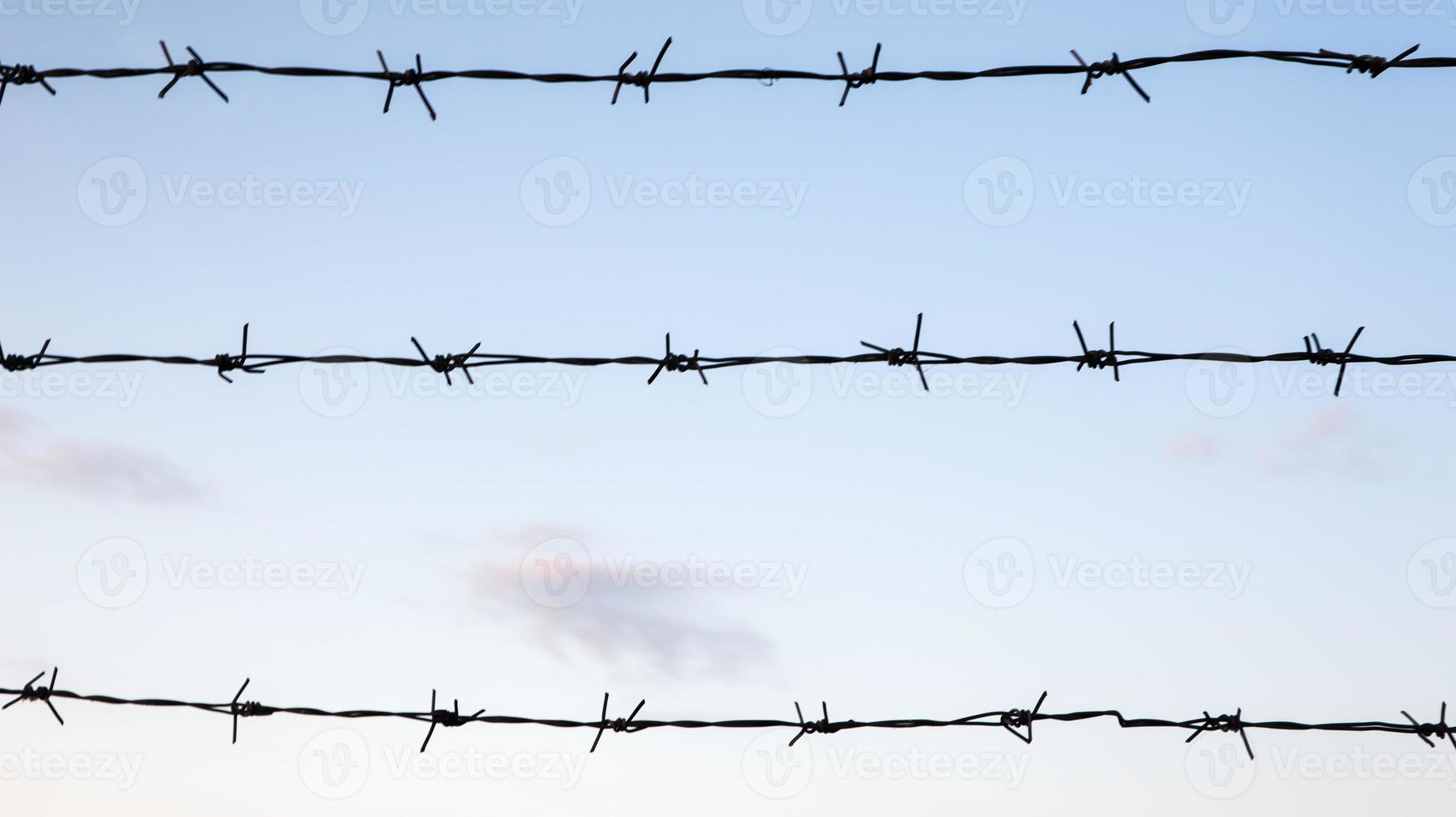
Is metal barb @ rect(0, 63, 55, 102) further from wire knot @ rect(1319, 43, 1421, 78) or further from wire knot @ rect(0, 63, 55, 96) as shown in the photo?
wire knot @ rect(1319, 43, 1421, 78)

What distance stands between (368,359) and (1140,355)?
238 cm

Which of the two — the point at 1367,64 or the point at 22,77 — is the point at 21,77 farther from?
the point at 1367,64

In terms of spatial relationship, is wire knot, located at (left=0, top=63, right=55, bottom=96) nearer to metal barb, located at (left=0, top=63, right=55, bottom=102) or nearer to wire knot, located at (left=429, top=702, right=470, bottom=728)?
metal barb, located at (left=0, top=63, right=55, bottom=102)

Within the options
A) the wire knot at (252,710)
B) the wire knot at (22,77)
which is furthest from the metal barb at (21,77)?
the wire knot at (252,710)

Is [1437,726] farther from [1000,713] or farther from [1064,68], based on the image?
[1064,68]

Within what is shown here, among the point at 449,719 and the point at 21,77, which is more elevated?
the point at 21,77

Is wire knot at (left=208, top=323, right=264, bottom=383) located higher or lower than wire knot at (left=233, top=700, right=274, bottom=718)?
higher

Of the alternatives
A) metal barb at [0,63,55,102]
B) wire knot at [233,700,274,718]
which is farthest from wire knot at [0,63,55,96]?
wire knot at [233,700,274,718]

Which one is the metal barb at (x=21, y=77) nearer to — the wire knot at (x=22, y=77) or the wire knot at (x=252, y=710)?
the wire knot at (x=22, y=77)

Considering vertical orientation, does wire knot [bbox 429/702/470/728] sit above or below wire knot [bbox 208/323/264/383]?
below

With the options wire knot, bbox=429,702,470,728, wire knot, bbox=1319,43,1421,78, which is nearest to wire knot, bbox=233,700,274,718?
wire knot, bbox=429,702,470,728

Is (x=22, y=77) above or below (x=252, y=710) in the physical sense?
above

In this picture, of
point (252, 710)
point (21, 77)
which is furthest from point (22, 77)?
point (252, 710)

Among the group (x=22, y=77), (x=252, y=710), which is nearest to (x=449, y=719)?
(x=252, y=710)
